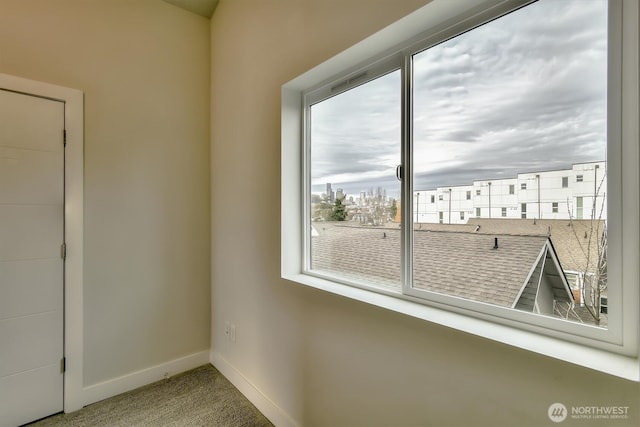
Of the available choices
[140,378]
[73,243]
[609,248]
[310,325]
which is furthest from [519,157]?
[140,378]

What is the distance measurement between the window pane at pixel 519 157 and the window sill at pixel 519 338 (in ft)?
0.29

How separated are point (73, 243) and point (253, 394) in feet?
5.12

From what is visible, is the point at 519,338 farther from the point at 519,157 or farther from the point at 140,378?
the point at 140,378

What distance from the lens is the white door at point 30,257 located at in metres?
1.72

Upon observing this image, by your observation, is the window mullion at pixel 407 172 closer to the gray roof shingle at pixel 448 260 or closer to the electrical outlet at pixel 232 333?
the gray roof shingle at pixel 448 260

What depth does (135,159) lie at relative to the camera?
7.07 ft

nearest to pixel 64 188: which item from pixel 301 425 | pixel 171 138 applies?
pixel 171 138

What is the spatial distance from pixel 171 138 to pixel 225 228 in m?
0.84

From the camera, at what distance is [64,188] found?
1878 millimetres

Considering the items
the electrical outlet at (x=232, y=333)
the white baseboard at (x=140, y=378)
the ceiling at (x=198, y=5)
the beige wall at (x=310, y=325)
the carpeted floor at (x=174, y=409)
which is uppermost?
the ceiling at (x=198, y=5)

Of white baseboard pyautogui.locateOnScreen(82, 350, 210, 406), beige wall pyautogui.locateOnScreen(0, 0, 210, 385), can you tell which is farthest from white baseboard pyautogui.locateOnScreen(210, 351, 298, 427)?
beige wall pyautogui.locateOnScreen(0, 0, 210, 385)

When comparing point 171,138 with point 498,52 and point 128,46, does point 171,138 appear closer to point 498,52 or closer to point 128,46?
point 128,46

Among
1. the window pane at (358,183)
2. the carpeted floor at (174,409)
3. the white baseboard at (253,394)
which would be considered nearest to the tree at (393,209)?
the window pane at (358,183)

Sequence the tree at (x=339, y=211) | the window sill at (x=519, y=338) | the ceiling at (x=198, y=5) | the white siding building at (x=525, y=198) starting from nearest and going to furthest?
the window sill at (x=519, y=338) → the white siding building at (x=525, y=198) → the tree at (x=339, y=211) → the ceiling at (x=198, y=5)
